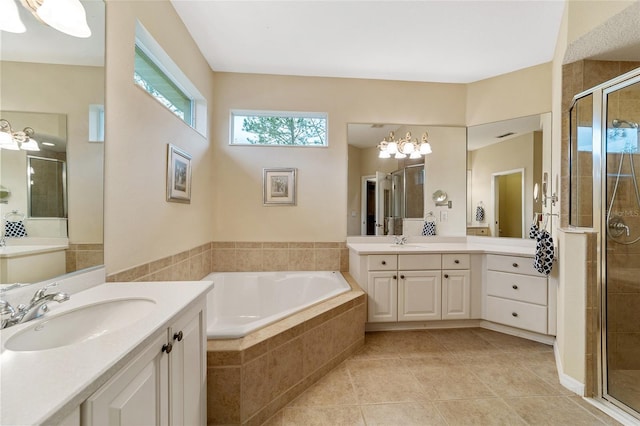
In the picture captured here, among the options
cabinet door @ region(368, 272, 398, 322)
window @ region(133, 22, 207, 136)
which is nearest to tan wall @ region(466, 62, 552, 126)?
cabinet door @ region(368, 272, 398, 322)

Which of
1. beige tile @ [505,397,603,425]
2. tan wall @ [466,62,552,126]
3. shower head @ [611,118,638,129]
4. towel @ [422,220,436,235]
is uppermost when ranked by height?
tan wall @ [466,62,552,126]

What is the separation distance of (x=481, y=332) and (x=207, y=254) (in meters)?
2.81

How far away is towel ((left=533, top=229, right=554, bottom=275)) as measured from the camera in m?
2.08

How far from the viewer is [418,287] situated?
249cm

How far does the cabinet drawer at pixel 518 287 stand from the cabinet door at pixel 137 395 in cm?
267

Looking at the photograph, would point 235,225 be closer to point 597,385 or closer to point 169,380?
point 169,380

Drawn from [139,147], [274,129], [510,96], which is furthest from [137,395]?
[510,96]

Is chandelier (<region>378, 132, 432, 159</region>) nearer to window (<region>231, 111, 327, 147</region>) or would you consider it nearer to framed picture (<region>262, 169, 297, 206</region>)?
window (<region>231, 111, 327, 147</region>)

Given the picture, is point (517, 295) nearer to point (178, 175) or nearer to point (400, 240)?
point (400, 240)

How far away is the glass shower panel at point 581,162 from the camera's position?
72.2 inches

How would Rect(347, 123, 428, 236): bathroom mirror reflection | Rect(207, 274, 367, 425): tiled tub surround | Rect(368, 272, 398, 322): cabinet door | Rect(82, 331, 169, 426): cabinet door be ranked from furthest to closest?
Rect(347, 123, 428, 236): bathroom mirror reflection < Rect(368, 272, 398, 322): cabinet door < Rect(207, 274, 367, 425): tiled tub surround < Rect(82, 331, 169, 426): cabinet door

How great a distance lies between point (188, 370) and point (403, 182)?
262 cm

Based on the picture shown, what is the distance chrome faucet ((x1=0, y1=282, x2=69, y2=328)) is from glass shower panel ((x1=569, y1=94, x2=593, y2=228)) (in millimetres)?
2946

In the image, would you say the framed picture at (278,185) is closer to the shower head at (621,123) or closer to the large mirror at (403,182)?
the large mirror at (403,182)
